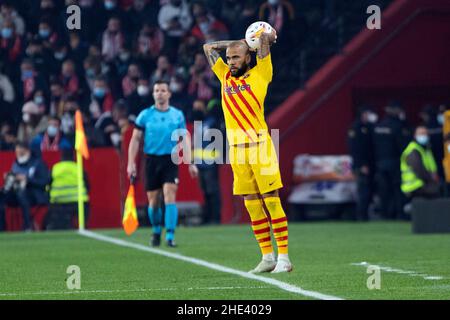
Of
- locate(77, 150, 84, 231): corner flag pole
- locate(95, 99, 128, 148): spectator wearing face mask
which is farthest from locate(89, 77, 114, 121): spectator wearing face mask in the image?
locate(77, 150, 84, 231): corner flag pole

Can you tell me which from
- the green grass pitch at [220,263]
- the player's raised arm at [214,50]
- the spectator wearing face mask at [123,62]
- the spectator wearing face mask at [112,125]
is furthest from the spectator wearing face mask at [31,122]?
the player's raised arm at [214,50]

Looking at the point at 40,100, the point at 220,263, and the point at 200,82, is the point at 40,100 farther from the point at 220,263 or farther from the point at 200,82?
the point at 220,263

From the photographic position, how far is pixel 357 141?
25.4 meters

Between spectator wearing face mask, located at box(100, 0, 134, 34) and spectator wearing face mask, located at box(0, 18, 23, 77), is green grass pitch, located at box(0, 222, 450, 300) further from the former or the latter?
spectator wearing face mask, located at box(100, 0, 134, 34)

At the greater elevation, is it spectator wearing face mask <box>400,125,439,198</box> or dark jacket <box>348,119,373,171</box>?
dark jacket <box>348,119,373,171</box>

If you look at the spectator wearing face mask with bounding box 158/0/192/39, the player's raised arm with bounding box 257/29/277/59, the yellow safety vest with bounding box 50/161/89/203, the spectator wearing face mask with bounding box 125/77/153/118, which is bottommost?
the yellow safety vest with bounding box 50/161/89/203

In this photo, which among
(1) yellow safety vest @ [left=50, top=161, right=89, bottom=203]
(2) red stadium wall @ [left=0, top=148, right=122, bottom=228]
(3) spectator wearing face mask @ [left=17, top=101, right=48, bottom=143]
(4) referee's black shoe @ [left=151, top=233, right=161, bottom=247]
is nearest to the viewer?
(4) referee's black shoe @ [left=151, top=233, right=161, bottom=247]

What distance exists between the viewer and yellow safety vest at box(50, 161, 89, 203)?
80.4ft

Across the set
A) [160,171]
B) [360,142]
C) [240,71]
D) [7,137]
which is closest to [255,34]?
[240,71]

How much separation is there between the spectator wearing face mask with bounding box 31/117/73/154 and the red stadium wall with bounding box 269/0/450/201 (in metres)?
4.77

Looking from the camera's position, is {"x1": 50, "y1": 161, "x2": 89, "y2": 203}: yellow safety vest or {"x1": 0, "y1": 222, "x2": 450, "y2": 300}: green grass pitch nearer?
{"x1": 0, "y1": 222, "x2": 450, "y2": 300}: green grass pitch

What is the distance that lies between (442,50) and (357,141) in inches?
156

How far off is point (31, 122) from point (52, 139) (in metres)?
0.89

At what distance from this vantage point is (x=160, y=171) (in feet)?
57.6
